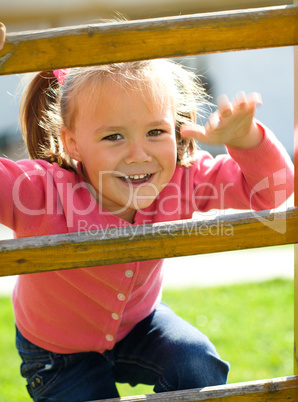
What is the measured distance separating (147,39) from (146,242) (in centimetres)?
34

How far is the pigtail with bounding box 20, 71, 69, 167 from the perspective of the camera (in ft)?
5.12

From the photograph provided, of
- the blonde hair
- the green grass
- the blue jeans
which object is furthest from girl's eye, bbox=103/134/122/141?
the green grass

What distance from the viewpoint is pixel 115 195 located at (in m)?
1.41

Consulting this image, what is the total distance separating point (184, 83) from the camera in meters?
1.56

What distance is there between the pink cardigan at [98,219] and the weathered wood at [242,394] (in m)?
0.41

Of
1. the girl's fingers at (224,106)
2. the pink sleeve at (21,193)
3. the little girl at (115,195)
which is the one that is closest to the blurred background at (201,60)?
the little girl at (115,195)

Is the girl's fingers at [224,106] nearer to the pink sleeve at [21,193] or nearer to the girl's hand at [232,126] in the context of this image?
the girl's hand at [232,126]

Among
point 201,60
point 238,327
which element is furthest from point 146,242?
point 201,60

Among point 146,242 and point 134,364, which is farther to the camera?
point 134,364

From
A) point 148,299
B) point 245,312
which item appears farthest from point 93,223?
point 245,312

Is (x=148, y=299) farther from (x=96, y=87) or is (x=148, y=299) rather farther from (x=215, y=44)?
(x=215, y=44)

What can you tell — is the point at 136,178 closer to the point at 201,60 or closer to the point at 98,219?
the point at 98,219

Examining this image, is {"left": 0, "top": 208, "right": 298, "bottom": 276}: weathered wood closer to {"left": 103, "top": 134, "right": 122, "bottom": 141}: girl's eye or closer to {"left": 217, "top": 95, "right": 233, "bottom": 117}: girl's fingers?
{"left": 217, "top": 95, "right": 233, "bottom": 117}: girl's fingers

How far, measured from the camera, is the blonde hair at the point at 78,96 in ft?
4.50
